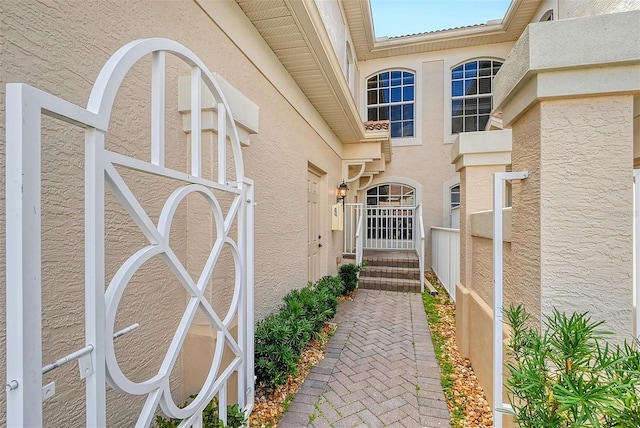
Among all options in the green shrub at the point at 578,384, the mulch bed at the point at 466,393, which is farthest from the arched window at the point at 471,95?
the green shrub at the point at 578,384

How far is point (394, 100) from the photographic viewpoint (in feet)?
31.1

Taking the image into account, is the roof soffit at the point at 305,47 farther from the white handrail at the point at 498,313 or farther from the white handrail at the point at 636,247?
the white handrail at the point at 636,247

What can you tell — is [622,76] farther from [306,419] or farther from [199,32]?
[306,419]

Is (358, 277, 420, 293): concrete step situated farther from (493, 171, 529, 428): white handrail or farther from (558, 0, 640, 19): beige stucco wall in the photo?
(558, 0, 640, 19): beige stucco wall

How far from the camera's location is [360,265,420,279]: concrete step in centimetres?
650

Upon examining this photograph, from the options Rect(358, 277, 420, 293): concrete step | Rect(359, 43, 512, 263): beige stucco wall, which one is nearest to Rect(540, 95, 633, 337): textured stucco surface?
Rect(358, 277, 420, 293): concrete step

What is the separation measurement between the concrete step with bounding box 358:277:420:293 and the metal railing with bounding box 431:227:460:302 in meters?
0.62

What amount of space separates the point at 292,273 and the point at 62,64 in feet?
10.3

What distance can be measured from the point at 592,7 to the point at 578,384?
4603 millimetres

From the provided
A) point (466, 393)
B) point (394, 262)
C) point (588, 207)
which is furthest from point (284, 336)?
point (394, 262)

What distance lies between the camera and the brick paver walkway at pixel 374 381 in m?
2.38

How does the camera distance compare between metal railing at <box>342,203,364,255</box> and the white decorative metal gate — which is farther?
metal railing at <box>342,203,364,255</box>

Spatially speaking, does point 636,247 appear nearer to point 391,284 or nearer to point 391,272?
point 391,284

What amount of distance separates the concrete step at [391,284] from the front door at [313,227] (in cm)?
133
